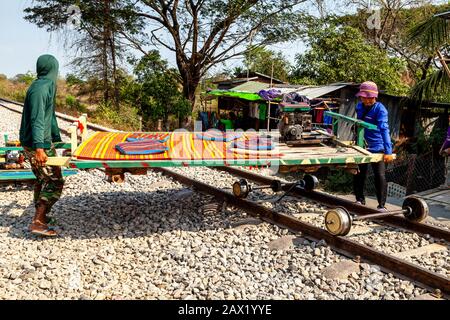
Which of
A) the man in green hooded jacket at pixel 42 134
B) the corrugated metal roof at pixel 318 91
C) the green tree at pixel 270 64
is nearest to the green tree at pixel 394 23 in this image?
the green tree at pixel 270 64

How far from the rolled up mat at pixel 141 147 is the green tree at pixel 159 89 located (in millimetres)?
16779

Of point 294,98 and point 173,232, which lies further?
point 294,98

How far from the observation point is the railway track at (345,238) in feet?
11.9

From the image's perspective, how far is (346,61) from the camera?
18.9m

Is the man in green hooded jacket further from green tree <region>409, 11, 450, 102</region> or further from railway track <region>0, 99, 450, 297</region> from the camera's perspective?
green tree <region>409, 11, 450, 102</region>

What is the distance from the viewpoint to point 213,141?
5.75m

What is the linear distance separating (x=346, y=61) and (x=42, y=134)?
16.6 meters

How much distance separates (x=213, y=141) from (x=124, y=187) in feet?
6.86

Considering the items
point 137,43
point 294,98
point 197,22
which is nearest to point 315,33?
point 197,22

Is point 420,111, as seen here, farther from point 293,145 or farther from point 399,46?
point 293,145

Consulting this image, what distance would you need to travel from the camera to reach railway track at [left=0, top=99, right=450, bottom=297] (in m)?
3.63

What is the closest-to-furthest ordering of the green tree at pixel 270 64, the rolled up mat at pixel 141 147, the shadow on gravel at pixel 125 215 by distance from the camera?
the rolled up mat at pixel 141 147
the shadow on gravel at pixel 125 215
the green tree at pixel 270 64

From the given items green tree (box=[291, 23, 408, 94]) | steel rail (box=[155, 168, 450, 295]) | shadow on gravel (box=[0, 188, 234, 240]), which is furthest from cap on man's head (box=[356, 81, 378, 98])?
green tree (box=[291, 23, 408, 94])

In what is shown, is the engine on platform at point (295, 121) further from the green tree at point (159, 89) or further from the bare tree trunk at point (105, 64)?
the bare tree trunk at point (105, 64)
